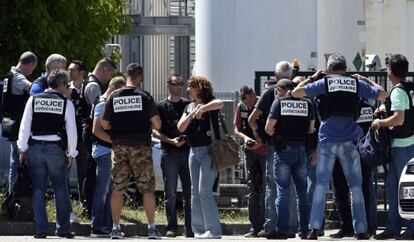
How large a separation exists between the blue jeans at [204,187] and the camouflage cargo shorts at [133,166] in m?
0.83

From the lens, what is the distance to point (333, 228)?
1838 centimetres

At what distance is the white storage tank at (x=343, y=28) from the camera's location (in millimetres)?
30016

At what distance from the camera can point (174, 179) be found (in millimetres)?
16703

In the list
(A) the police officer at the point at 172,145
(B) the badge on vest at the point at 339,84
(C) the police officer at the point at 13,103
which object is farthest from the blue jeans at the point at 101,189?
(B) the badge on vest at the point at 339,84

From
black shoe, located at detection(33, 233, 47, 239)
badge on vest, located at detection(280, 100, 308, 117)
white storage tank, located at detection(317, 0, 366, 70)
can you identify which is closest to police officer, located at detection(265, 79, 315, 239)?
badge on vest, located at detection(280, 100, 308, 117)

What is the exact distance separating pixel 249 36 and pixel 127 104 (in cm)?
992

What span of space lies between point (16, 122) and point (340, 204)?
402 centimetres

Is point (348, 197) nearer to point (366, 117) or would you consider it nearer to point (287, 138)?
point (366, 117)

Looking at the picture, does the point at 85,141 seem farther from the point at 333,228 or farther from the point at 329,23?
the point at 329,23

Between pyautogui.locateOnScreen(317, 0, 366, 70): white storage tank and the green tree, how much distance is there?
5.01 meters

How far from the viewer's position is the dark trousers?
53.8 feet

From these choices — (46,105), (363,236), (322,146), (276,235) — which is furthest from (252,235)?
(46,105)

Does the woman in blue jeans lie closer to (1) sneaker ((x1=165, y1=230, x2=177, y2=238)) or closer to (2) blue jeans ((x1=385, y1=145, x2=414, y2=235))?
(1) sneaker ((x1=165, y1=230, x2=177, y2=238))

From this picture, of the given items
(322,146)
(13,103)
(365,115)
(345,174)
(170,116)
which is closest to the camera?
(322,146)
